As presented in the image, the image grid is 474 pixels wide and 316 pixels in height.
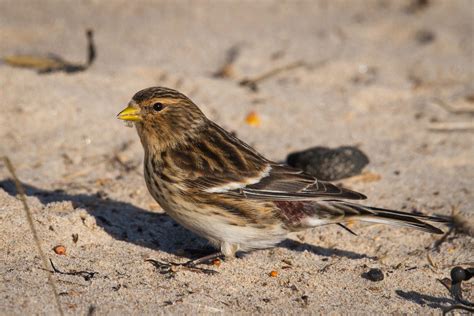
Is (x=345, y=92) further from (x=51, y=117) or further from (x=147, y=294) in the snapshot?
(x=147, y=294)

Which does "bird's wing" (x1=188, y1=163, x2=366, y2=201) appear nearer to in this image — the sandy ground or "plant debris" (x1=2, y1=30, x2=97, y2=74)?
the sandy ground

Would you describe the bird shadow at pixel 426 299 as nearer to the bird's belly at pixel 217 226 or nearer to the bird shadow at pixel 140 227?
the bird shadow at pixel 140 227

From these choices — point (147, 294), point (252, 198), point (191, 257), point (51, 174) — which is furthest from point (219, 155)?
point (51, 174)

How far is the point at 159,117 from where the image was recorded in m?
5.62

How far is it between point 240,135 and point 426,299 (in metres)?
3.24

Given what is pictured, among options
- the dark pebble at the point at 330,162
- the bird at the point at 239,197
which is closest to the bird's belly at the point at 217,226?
the bird at the point at 239,197

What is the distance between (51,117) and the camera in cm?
753

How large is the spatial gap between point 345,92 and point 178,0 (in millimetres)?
3502

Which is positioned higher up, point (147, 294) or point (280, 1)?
point (280, 1)

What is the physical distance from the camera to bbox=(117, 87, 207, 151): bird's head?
219 inches

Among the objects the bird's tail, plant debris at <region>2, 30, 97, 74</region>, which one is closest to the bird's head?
the bird's tail

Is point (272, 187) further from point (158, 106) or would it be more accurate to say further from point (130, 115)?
point (130, 115)

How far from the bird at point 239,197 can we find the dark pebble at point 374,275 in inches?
13.4

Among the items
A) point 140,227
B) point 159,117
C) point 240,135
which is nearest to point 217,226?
point 140,227
